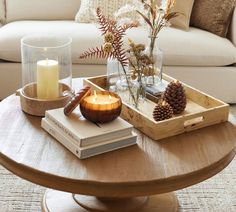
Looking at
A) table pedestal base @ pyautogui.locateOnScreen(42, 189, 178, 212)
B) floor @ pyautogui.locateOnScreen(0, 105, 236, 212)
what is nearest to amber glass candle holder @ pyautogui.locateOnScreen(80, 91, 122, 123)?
table pedestal base @ pyautogui.locateOnScreen(42, 189, 178, 212)

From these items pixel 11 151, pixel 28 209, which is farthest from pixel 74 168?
pixel 28 209

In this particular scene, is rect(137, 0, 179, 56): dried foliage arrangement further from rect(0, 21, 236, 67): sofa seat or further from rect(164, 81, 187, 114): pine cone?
rect(0, 21, 236, 67): sofa seat

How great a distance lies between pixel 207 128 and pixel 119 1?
151 centimetres

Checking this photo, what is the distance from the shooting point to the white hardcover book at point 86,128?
53.6 inches

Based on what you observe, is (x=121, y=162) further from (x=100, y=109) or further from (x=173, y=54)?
(x=173, y=54)

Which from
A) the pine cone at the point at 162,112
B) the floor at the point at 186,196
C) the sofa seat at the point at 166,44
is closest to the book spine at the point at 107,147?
the pine cone at the point at 162,112

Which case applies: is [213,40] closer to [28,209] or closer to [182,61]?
[182,61]

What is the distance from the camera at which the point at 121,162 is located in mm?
1336

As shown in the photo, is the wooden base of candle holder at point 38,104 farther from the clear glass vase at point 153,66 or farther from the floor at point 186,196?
the floor at point 186,196

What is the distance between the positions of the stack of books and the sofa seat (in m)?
1.24

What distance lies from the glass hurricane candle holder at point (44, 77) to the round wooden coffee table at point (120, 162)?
0.06m

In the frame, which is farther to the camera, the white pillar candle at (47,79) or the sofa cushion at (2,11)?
the sofa cushion at (2,11)

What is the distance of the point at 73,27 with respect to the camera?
281 centimetres

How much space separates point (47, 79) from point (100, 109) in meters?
0.29
